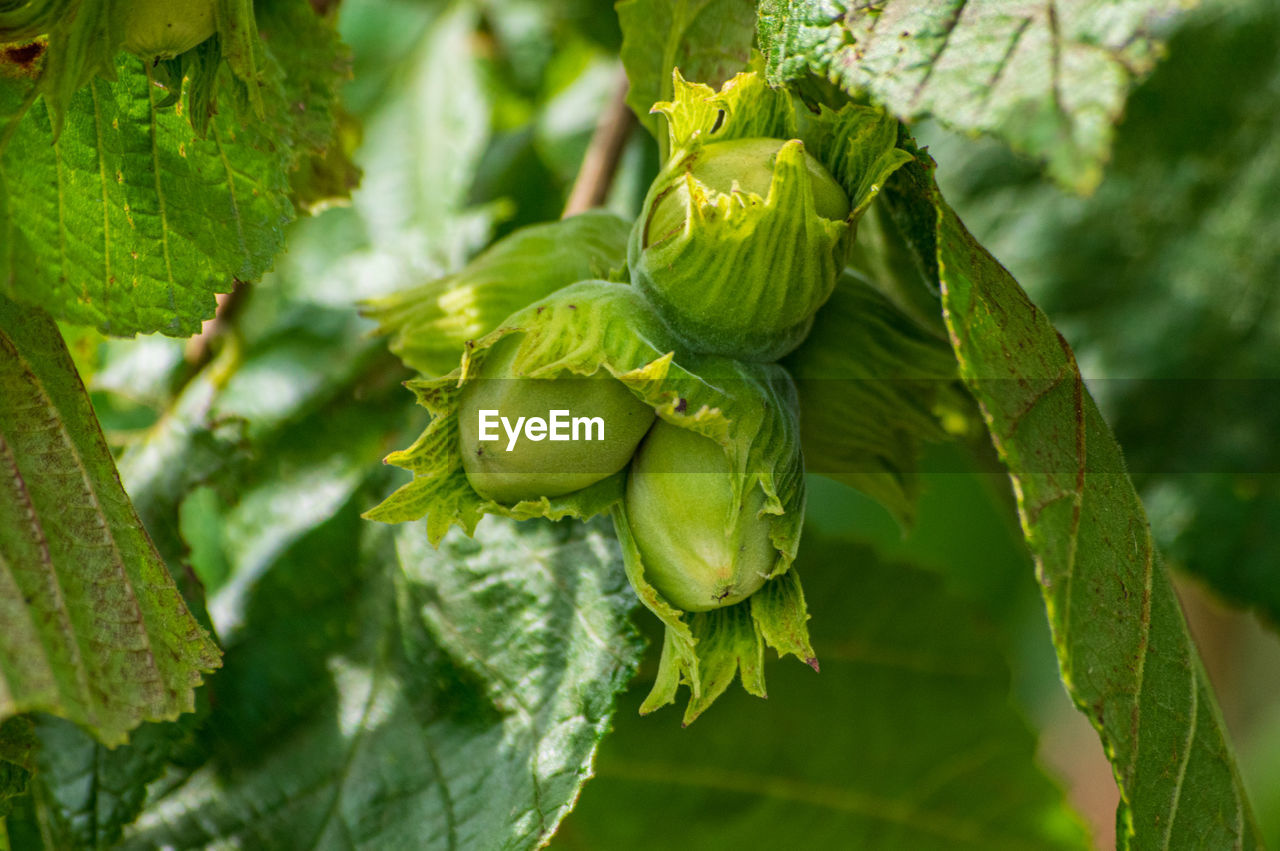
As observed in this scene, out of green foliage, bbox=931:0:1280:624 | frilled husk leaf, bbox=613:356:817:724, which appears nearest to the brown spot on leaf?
frilled husk leaf, bbox=613:356:817:724

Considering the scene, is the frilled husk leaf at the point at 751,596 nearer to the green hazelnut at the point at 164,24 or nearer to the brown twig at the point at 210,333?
the green hazelnut at the point at 164,24

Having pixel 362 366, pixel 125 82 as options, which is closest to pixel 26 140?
pixel 125 82

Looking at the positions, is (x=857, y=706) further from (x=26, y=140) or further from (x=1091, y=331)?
(x=26, y=140)

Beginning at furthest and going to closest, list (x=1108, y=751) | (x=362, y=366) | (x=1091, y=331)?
1. (x=1091, y=331)
2. (x=362, y=366)
3. (x=1108, y=751)

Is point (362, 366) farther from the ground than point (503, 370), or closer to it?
closer to it

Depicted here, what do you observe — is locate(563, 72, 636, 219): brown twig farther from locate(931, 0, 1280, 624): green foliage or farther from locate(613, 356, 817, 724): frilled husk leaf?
locate(613, 356, 817, 724): frilled husk leaf

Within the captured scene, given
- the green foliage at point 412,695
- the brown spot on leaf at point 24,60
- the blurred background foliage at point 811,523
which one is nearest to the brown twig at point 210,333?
the blurred background foliage at point 811,523
